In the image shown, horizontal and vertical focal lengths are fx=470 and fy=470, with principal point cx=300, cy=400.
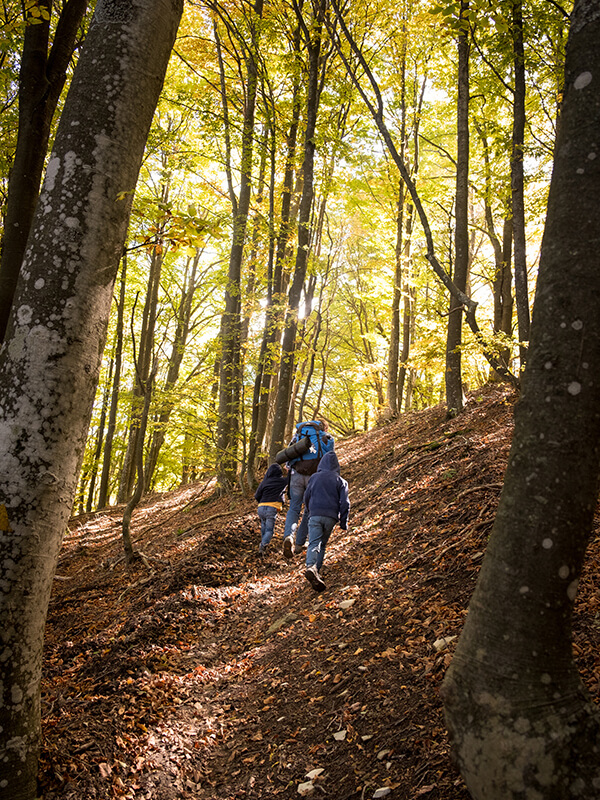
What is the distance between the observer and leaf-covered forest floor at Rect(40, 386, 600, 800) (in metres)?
3.04

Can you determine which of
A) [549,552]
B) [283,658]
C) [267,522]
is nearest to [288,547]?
[267,522]

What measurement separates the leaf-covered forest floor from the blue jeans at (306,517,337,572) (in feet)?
1.22

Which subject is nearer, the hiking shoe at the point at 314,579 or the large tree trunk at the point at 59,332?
the large tree trunk at the point at 59,332

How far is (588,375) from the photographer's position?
2070 mm

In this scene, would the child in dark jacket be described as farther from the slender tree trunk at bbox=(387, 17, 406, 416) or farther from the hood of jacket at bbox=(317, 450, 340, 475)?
the slender tree trunk at bbox=(387, 17, 406, 416)

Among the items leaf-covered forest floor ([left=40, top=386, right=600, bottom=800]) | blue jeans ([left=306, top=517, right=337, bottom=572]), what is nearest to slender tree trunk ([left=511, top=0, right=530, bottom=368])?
leaf-covered forest floor ([left=40, top=386, right=600, bottom=800])

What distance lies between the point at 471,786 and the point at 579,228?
2.51 m

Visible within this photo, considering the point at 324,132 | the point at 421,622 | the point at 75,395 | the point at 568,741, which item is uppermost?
the point at 324,132

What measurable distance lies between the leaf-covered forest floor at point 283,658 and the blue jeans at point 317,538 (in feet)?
1.22

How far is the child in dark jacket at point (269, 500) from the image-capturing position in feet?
25.5

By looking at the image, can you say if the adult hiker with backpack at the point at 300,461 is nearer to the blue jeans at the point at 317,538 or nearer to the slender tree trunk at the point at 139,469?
the blue jeans at the point at 317,538

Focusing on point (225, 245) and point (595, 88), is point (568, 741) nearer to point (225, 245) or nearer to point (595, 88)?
point (595, 88)

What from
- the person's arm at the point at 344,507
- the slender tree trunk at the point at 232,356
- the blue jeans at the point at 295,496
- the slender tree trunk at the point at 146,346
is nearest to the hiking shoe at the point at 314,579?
the person's arm at the point at 344,507

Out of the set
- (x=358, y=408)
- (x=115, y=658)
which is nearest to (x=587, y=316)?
(x=115, y=658)
